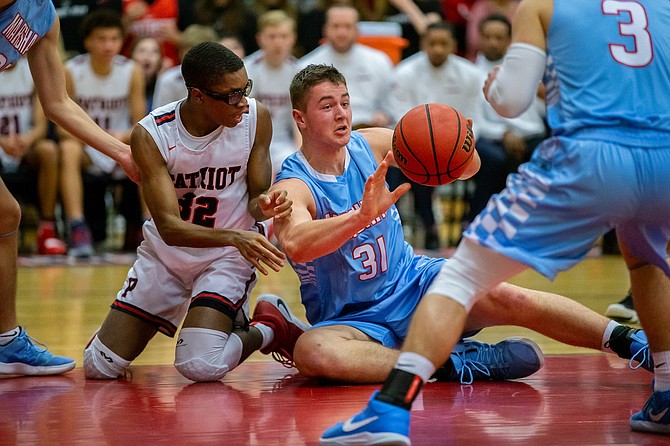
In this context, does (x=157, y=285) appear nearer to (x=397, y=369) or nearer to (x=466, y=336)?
(x=466, y=336)

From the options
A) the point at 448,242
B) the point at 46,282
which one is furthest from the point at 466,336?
the point at 448,242

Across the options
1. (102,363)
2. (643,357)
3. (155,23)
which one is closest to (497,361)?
(643,357)

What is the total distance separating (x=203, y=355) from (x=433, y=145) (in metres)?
1.36

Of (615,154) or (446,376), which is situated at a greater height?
(615,154)

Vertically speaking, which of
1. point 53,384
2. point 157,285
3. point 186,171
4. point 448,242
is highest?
point 186,171

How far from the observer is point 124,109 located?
10047mm

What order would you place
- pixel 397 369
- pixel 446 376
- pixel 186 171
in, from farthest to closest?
pixel 186 171 → pixel 446 376 → pixel 397 369

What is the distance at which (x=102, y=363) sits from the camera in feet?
14.9

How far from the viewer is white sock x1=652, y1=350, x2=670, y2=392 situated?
3406 millimetres

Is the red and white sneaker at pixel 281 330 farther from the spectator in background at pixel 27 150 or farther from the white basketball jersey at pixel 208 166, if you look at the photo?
the spectator in background at pixel 27 150

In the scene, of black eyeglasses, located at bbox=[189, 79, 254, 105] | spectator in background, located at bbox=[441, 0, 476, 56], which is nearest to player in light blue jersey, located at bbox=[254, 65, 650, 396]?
black eyeglasses, located at bbox=[189, 79, 254, 105]

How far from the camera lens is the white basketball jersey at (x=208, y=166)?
458 centimetres

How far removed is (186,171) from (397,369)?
6.16 ft

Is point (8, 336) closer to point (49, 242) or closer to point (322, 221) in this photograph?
point (322, 221)
